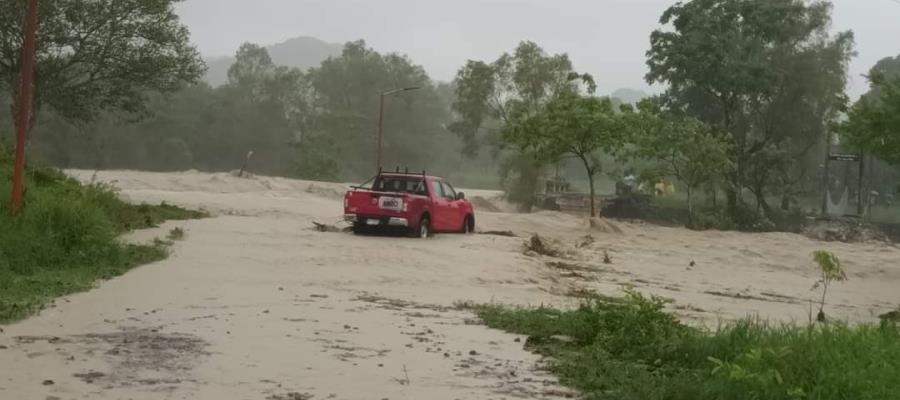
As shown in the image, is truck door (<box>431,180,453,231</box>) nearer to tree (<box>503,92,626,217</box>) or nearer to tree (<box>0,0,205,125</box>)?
tree (<box>0,0,205,125</box>)

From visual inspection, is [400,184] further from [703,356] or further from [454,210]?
[703,356]

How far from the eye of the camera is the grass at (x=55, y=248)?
38.5 feet

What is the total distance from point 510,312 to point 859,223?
3969cm

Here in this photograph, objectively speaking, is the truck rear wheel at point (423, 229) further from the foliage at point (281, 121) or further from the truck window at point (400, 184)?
the foliage at point (281, 121)

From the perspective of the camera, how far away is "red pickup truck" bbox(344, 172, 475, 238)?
885 inches

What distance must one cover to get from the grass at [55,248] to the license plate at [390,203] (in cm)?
616

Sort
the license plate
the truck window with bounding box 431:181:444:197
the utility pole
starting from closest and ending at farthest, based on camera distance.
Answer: the utility pole, the license plate, the truck window with bounding box 431:181:444:197

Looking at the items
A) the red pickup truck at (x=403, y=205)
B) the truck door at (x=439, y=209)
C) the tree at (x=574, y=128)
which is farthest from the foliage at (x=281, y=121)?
the red pickup truck at (x=403, y=205)

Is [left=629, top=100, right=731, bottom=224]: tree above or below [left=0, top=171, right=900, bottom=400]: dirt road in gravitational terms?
above

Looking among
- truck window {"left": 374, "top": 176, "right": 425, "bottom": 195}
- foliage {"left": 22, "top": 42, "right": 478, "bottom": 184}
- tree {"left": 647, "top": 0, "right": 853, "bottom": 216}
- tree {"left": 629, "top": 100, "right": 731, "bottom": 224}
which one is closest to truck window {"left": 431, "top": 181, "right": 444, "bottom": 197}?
truck window {"left": 374, "top": 176, "right": 425, "bottom": 195}

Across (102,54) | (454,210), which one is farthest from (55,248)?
(102,54)

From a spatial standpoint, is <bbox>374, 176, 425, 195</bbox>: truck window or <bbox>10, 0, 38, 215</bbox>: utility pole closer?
<bbox>10, 0, 38, 215</bbox>: utility pole

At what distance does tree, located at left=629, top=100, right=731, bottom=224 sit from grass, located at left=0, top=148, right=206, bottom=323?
30208 mm

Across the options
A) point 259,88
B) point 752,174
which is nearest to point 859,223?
point 752,174
